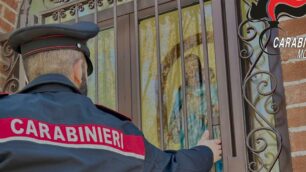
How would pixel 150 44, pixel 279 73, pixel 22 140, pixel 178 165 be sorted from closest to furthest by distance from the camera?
pixel 22 140
pixel 178 165
pixel 279 73
pixel 150 44

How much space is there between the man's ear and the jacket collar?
84mm

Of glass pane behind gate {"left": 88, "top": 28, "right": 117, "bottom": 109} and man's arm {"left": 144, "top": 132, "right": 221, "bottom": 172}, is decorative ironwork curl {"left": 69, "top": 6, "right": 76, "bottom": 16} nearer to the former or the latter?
glass pane behind gate {"left": 88, "top": 28, "right": 117, "bottom": 109}

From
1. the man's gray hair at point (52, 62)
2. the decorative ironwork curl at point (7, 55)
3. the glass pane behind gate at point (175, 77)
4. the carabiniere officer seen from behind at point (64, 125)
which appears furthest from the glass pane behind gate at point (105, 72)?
the man's gray hair at point (52, 62)

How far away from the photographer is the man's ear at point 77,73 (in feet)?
6.32

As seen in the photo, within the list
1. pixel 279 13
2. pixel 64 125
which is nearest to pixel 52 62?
pixel 64 125

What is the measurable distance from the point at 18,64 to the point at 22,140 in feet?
4.84

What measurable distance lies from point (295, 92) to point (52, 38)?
98 centimetres

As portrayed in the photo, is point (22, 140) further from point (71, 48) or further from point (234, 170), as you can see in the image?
point (234, 170)

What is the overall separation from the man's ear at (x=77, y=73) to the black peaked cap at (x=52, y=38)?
0.18 feet

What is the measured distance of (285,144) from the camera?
226 cm

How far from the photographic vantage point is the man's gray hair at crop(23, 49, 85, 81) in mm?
1892

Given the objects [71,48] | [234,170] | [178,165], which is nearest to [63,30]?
[71,48]

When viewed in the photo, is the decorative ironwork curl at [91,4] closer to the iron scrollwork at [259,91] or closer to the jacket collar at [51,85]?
the iron scrollwork at [259,91]

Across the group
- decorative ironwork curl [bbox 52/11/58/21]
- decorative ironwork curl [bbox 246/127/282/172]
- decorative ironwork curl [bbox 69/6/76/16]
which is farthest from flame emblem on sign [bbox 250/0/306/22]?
decorative ironwork curl [bbox 52/11/58/21]
